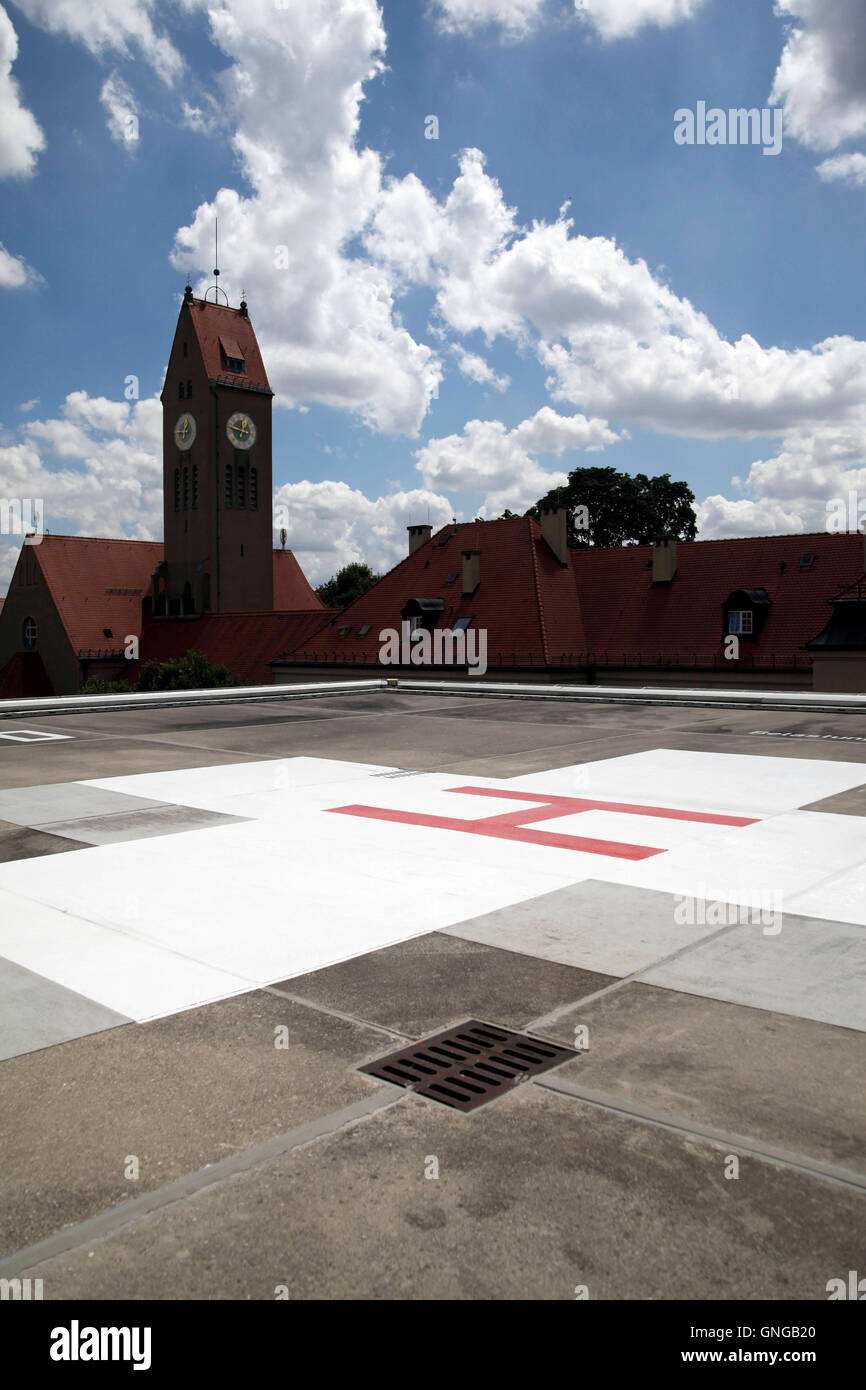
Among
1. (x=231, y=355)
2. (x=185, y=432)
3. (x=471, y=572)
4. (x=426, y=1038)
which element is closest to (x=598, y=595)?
(x=471, y=572)

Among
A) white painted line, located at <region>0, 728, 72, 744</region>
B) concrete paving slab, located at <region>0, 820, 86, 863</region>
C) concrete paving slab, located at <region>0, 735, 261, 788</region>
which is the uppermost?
white painted line, located at <region>0, 728, 72, 744</region>

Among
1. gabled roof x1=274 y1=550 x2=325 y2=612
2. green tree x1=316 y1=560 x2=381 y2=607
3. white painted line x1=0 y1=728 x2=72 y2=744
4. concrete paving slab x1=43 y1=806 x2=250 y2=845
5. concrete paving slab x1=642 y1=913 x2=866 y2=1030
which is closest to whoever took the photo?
concrete paving slab x1=642 y1=913 x2=866 y2=1030

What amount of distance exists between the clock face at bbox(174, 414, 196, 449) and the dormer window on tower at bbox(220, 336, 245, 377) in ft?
14.6

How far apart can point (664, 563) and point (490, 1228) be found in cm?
4578

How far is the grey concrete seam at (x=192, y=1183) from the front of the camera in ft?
11.0

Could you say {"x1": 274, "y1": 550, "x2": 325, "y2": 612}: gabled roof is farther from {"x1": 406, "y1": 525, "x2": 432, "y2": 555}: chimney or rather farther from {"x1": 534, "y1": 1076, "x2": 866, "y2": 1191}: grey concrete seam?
{"x1": 534, "y1": 1076, "x2": 866, "y2": 1191}: grey concrete seam

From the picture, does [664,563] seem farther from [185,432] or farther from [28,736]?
[185,432]

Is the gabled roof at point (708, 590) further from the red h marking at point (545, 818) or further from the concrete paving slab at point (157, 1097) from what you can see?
the concrete paving slab at point (157, 1097)

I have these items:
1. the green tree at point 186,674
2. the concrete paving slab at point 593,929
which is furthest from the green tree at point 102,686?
the concrete paving slab at point 593,929

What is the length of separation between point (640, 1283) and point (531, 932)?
354 cm

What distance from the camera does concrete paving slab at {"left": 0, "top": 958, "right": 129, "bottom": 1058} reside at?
5.01m

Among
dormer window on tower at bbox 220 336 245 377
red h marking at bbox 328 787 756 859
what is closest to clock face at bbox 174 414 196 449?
dormer window on tower at bbox 220 336 245 377

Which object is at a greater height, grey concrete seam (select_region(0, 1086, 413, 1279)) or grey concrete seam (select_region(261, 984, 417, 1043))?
grey concrete seam (select_region(261, 984, 417, 1043))

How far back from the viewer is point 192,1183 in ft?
12.3
